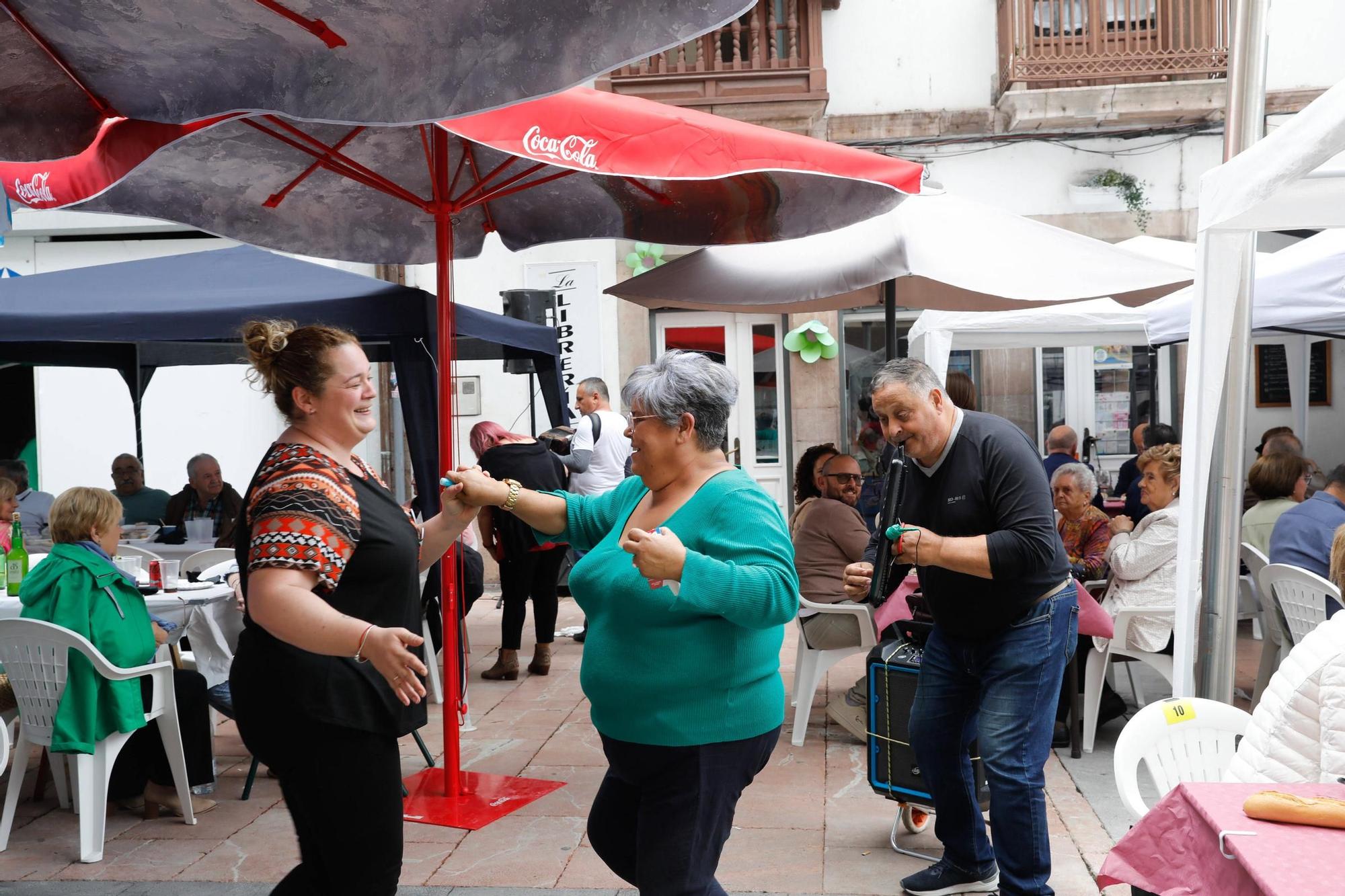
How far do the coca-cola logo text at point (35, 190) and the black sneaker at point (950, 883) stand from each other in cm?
388

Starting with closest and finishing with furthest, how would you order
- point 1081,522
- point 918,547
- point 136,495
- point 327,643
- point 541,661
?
1. point 327,643
2. point 918,547
3. point 1081,522
4. point 541,661
5. point 136,495

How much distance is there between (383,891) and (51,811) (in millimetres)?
3151

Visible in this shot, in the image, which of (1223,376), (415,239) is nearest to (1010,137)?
(415,239)

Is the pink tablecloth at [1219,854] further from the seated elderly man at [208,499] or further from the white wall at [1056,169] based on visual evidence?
the white wall at [1056,169]

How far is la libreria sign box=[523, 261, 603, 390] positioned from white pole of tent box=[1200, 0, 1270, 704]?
8224 mm

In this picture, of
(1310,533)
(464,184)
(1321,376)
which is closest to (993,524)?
(1310,533)

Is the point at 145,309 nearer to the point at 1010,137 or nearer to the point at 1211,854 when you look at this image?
the point at 1211,854

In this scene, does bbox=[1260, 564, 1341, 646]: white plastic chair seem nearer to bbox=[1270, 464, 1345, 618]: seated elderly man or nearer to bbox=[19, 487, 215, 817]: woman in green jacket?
bbox=[1270, 464, 1345, 618]: seated elderly man

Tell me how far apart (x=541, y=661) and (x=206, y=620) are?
8.29 feet

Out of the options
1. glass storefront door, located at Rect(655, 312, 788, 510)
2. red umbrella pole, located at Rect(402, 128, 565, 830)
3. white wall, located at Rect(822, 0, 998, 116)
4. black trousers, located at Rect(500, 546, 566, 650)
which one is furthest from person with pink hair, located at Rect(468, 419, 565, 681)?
white wall, located at Rect(822, 0, 998, 116)

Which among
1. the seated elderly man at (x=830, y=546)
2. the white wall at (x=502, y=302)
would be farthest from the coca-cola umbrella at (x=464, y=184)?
the white wall at (x=502, y=302)

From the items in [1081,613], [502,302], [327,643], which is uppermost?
[502,302]

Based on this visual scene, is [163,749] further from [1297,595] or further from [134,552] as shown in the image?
[1297,595]

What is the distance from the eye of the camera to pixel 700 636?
2.64 metres
